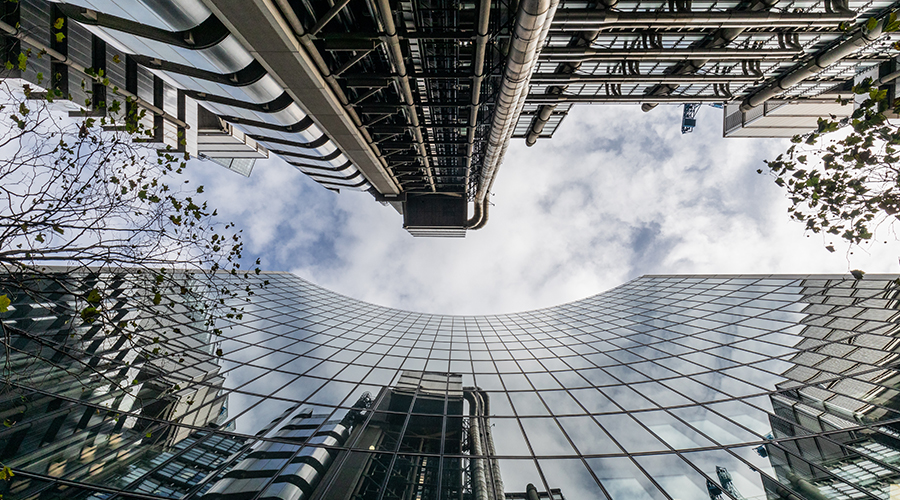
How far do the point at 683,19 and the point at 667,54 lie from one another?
82.5 inches

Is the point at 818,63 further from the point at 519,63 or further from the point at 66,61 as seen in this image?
the point at 66,61

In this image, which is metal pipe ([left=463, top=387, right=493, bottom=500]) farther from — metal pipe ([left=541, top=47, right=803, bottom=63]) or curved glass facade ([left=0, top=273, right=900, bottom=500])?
metal pipe ([left=541, top=47, right=803, bottom=63])

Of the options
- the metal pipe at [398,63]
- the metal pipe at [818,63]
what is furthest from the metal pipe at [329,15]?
the metal pipe at [818,63]

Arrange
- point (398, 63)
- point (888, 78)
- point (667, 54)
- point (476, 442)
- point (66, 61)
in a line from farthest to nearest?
point (888, 78)
point (667, 54)
point (66, 61)
point (398, 63)
point (476, 442)

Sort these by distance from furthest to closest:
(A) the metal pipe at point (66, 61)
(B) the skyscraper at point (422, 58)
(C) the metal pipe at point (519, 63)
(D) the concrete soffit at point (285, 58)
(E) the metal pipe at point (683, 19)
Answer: (E) the metal pipe at point (683, 19)
(A) the metal pipe at point (66, 61)
(B) the skyscraper at point (422, 58)
(D) the concrete soffit at point (285, 58)
(C) the metal pipe at point (519, 63)

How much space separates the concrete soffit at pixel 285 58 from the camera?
36.9ft

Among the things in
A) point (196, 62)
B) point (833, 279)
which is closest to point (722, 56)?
point (833, 279)

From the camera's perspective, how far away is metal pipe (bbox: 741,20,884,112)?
14889 mm

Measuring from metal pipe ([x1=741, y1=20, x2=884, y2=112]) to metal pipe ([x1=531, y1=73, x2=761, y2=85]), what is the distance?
5.77 ft

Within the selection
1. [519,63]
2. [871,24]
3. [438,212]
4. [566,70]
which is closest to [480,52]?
[519,63]

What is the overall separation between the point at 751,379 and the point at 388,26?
2052cm

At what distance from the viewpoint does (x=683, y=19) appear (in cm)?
1395

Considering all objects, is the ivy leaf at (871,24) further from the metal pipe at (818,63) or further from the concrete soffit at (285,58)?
the concrete soffit at (285,58)

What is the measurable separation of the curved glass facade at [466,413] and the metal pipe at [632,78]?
12989 mm
